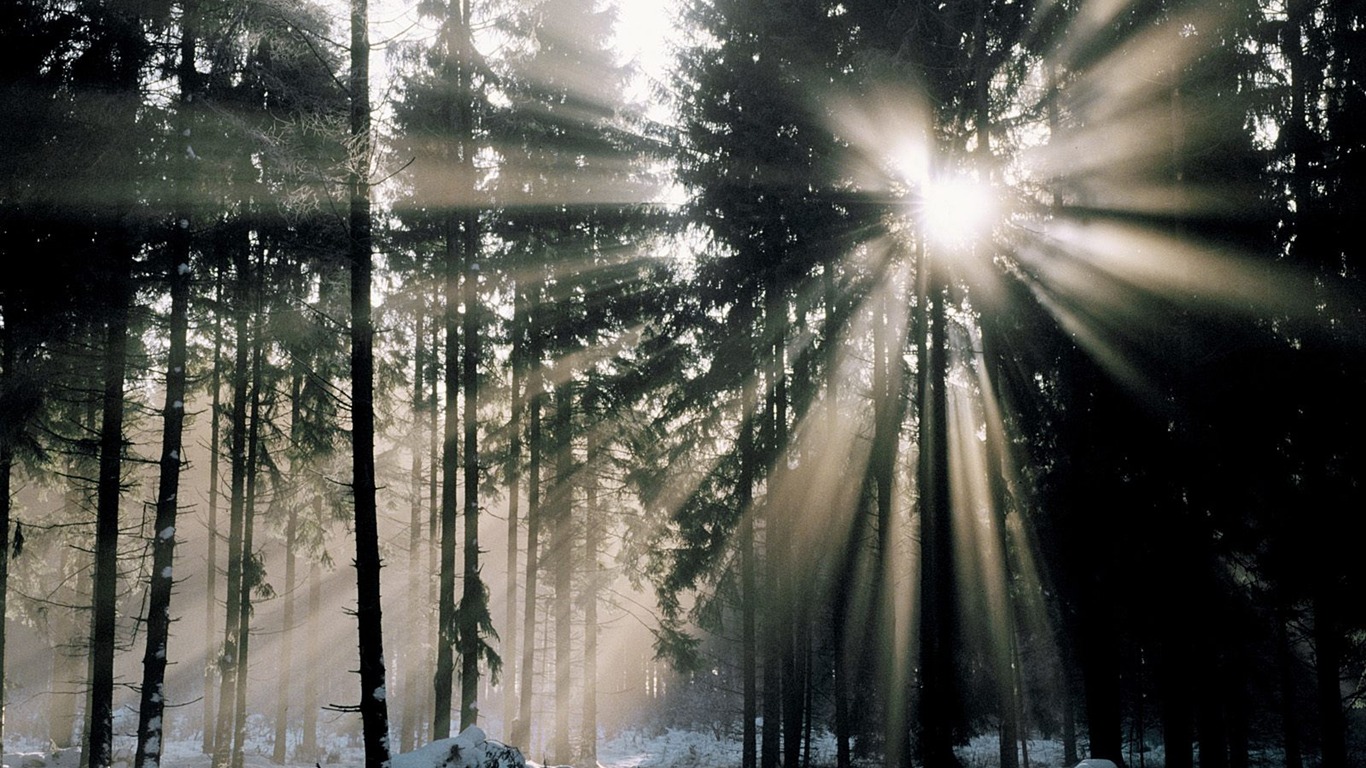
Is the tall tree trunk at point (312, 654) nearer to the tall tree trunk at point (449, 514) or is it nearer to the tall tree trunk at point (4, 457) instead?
the tall tree trunk at point (4, 457)

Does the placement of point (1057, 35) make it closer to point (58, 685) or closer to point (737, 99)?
point (737, 99)

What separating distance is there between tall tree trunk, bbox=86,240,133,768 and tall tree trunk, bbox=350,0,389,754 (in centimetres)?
451

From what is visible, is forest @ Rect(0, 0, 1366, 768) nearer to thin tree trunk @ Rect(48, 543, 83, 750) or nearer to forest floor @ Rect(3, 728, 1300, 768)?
forest floor @ Rect(3, 728, 1300, 768)

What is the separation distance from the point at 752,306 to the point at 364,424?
8.59m

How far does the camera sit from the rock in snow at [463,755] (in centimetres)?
962

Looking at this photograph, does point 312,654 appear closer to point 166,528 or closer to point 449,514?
point 449,514

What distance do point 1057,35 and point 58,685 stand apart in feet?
113

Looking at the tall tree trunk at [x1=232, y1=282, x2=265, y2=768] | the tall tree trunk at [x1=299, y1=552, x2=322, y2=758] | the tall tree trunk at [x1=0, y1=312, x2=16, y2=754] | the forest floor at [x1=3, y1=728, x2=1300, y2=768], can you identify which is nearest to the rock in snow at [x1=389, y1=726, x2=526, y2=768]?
the tall tree trunk at [x1=0, y1=312, x2=16, y2=754]

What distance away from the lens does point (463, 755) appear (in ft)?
32.3

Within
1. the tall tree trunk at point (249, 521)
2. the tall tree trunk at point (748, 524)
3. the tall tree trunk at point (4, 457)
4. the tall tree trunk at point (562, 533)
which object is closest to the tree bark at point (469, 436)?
the tall tree trunk at point (562, 533)

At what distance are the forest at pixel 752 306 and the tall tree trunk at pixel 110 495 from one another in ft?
0.24

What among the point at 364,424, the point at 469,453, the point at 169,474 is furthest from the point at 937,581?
the point at 169,474

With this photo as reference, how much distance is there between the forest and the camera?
11812 mm

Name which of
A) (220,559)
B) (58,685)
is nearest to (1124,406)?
(58,685)
